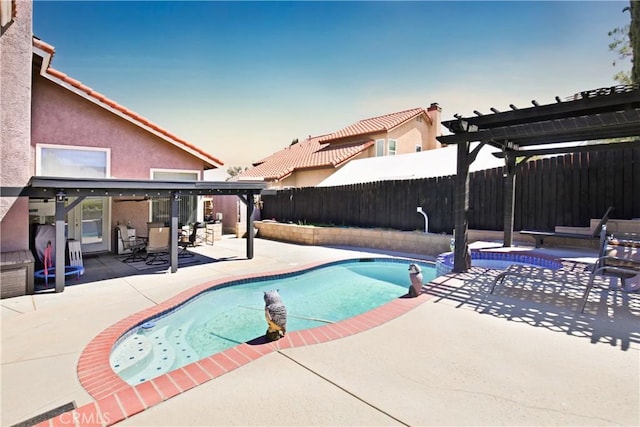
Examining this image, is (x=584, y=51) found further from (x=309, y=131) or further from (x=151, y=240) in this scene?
(x=309, y=131)

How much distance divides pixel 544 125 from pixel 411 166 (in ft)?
38.0

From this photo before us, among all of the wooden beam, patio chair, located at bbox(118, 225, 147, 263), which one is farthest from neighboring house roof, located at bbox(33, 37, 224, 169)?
the wooden beam

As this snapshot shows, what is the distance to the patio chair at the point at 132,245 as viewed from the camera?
12.4m

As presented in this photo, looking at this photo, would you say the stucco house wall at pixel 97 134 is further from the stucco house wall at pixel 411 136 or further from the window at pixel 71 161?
the stucco house wall at pixel 411 136

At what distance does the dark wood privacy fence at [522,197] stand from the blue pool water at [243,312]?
3.65 meters

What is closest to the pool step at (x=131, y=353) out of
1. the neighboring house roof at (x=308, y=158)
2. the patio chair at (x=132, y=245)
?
the patio chair at (x=132, y=245)

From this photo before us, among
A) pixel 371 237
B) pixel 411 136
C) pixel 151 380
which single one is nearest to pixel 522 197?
pixel 371 237

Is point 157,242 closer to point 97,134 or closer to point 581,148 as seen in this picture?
point 97,134

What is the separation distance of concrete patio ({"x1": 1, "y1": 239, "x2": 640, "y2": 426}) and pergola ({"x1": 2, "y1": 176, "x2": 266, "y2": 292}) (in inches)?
75.1

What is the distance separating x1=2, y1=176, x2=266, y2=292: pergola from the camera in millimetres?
7898

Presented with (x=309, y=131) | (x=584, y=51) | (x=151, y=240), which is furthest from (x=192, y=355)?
(x=309, y=131)

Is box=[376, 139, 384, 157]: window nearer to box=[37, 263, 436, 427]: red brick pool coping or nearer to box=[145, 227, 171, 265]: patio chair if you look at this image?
box=[145, 227, 171, 265]: patio chair

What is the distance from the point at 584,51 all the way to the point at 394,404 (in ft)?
65.9

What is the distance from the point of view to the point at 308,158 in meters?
27.1
